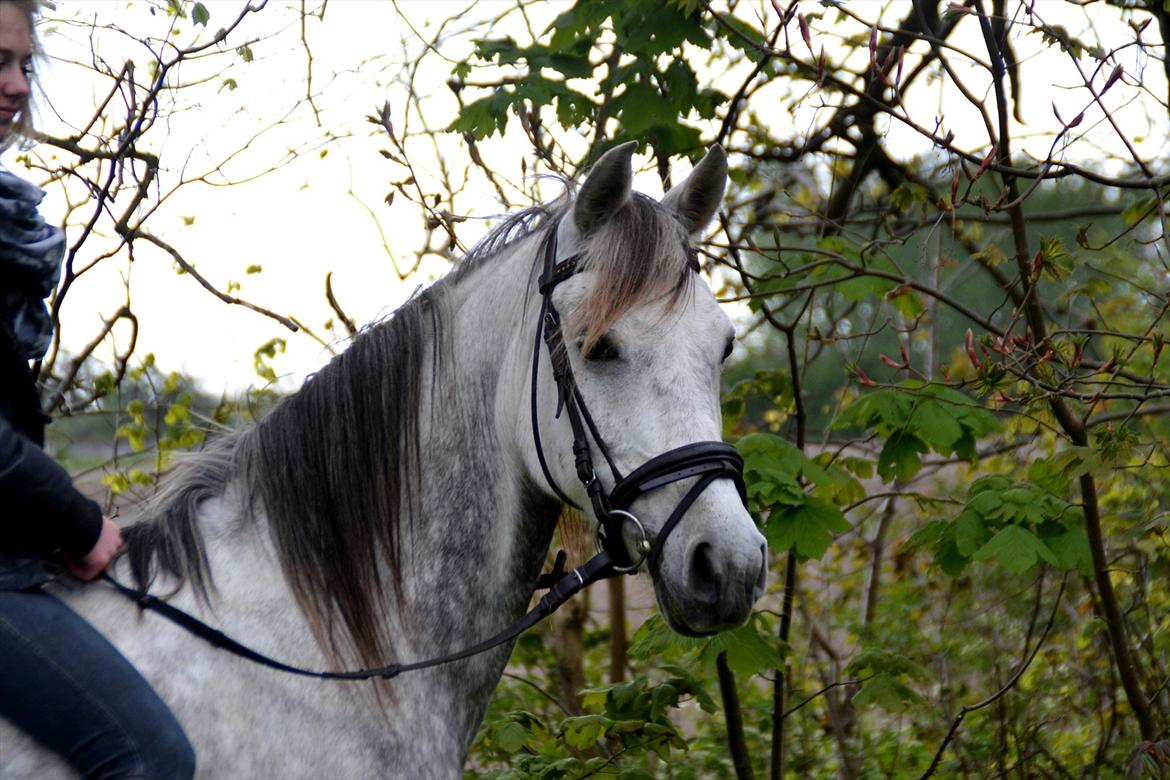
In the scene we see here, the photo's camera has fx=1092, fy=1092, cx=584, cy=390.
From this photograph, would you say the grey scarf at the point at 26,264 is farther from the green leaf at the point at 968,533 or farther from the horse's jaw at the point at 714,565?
the green leaf at the point at 968,533

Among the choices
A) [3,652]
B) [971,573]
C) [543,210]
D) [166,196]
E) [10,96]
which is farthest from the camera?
[971,573]

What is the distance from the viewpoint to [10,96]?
2.29 m

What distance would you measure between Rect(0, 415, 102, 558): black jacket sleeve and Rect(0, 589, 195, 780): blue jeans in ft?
0.43

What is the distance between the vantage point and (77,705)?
6.97 feet

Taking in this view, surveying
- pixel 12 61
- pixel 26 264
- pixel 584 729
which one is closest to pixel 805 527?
pixel 584 729

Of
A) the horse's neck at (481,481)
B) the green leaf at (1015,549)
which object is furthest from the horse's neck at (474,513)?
the green leaf at (1015,549)

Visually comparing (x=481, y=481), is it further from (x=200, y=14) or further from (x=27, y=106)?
(x=200, y=14)

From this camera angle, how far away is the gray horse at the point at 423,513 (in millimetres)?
2330

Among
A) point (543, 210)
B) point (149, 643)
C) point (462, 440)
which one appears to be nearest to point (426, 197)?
point (543, 210)

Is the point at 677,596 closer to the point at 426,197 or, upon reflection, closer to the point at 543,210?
the point at 543,210

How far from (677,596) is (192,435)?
3714 millimetres

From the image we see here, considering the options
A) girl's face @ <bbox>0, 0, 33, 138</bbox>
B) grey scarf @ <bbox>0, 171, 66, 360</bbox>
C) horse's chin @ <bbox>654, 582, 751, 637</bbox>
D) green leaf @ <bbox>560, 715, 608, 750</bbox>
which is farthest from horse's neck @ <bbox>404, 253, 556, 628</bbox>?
green leaf @ <bbox>560, 715, 608, 750</bbox>

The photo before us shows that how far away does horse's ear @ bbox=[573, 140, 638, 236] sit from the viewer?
2590 mm

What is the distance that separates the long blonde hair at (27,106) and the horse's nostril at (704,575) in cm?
172
